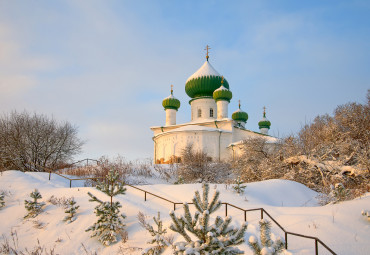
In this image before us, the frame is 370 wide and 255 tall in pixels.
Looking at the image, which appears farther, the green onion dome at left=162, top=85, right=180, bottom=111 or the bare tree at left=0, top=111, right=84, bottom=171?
the green onion dome at left=162, top=85, right=180, bottom=111

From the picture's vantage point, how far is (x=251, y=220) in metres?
6.30

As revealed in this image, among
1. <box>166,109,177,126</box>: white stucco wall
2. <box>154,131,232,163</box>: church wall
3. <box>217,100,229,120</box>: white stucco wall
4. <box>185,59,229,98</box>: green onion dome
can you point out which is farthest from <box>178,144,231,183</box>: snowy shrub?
<box>185,59,229,98</box>: green onion dome

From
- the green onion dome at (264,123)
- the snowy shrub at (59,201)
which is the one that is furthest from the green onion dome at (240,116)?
the snowy shrub at (59,201)

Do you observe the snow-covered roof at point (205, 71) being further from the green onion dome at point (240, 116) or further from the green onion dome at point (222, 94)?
the green onion dome at point (240, 116)

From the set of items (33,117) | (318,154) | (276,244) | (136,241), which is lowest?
(136,241)

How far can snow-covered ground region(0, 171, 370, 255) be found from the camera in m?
5.30

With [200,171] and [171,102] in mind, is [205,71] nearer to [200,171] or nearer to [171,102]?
[171,102]

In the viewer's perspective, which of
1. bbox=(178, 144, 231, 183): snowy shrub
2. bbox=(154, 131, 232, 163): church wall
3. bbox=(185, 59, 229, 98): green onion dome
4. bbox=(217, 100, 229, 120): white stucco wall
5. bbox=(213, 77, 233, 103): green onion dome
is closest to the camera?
bbox=(178, 144, 231, 183): snowy shrub

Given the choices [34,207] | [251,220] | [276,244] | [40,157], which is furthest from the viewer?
[40,157]

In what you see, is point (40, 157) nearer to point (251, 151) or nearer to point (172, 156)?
point (172, 156)

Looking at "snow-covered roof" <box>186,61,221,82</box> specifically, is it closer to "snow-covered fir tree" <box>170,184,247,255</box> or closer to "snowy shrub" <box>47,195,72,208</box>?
"snowy shrub" <box>47,195,72,208</box>

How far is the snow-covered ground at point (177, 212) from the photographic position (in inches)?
209

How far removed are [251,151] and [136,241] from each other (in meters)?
11.6

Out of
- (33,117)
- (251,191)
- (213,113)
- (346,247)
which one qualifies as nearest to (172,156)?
(213,113)
